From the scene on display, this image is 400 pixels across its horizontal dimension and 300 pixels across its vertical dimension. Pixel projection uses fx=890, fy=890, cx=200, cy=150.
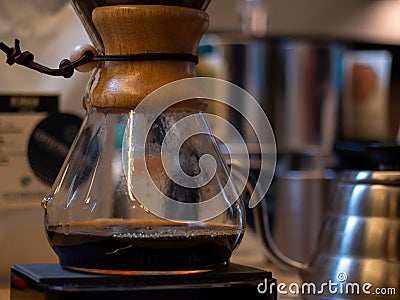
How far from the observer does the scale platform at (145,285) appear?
58 centimetres

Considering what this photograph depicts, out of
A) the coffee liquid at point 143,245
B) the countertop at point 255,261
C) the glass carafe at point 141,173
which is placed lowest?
the countertop at point 255,261

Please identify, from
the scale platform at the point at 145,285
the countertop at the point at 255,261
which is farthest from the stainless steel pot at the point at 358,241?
the scale platform at the point at 145,285

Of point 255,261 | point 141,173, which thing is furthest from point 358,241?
point 255,261

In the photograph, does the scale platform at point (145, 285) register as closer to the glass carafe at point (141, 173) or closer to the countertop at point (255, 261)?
the glass carafe at point (141, 173)

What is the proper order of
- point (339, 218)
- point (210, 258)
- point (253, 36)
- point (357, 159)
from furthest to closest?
point (253, 36) → point (357, 159) → point (339, 218) → point (210, 258)

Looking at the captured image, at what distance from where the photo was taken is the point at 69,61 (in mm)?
667

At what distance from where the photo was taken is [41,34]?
41.8 inches

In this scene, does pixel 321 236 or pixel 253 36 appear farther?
pixel 253 36

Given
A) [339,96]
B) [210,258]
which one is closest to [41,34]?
[210,258]

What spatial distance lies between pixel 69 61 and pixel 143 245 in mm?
156

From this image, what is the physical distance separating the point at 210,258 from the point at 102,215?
9 cm

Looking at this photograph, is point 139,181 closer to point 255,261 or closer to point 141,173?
point 141,173

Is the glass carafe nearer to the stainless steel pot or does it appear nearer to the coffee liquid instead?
the coffee liquid

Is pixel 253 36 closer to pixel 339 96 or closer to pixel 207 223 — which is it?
pixel 339 96
